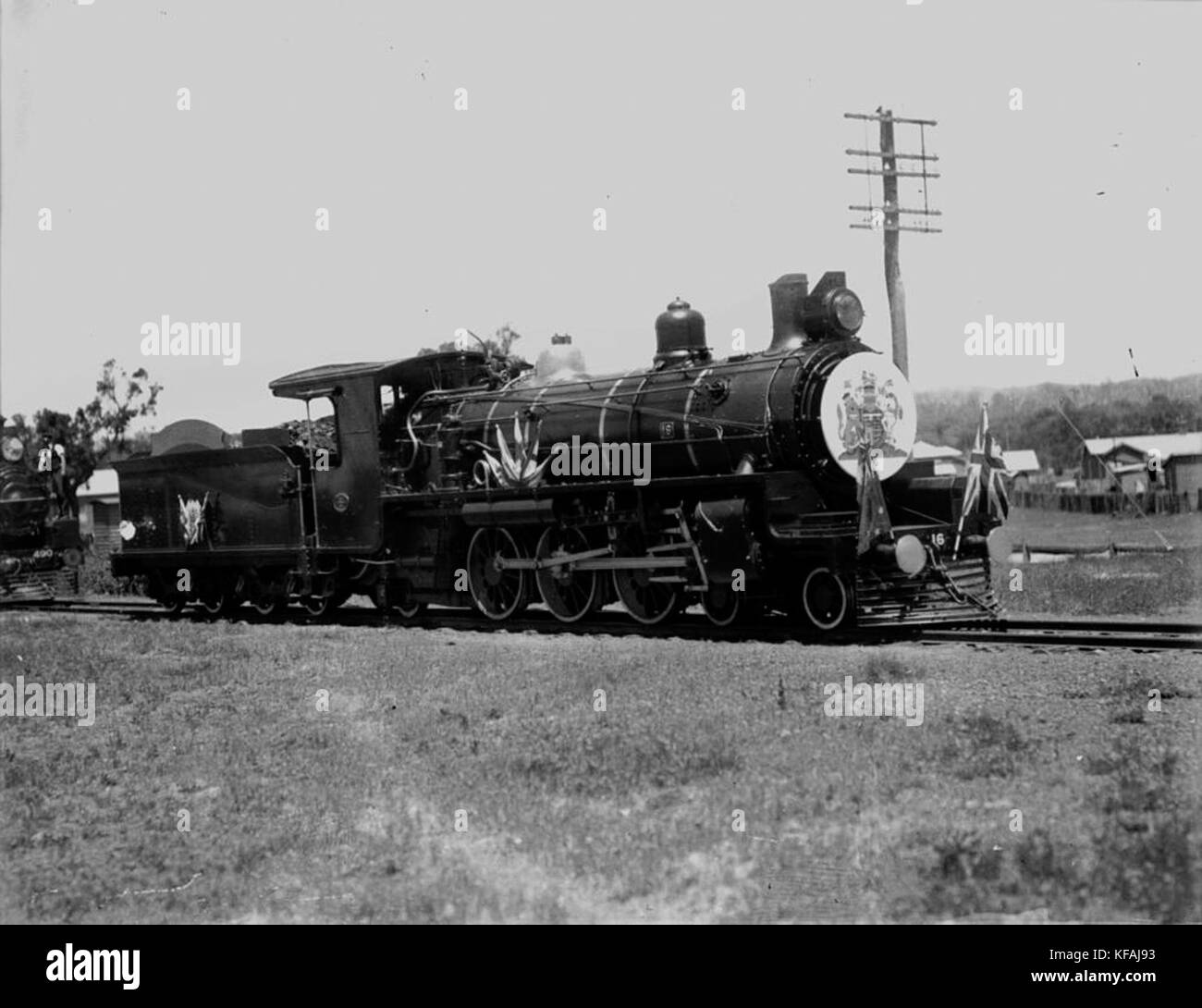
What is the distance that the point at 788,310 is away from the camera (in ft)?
47.7

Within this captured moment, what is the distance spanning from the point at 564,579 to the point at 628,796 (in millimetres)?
8035

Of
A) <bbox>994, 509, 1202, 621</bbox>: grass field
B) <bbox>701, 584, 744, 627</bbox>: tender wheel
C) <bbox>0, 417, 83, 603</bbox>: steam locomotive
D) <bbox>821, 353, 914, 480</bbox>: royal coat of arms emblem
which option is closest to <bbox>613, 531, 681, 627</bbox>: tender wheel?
<bbox>701, 584, 744, 627</bbox>: tender wheel

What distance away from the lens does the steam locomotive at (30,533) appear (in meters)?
24.6

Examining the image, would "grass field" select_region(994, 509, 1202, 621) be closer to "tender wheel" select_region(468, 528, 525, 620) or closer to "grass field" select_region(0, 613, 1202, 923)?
"grass field" select_region(0, 613, 1202, 923)

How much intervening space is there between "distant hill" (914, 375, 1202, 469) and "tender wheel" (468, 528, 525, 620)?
156 ft

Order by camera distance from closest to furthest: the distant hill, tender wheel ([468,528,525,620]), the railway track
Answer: the railway track
tender wheel ([468,528,525,620])
the distant hill

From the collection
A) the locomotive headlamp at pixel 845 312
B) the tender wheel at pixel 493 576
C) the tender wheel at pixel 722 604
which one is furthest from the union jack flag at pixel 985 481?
the tender wheel at pixel 493 576

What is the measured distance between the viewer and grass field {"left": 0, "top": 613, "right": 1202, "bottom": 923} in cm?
634

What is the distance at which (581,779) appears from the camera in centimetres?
801

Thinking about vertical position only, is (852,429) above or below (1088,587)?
above

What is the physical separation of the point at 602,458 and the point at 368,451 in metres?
3.56

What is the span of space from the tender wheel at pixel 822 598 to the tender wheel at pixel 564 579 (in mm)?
2658
